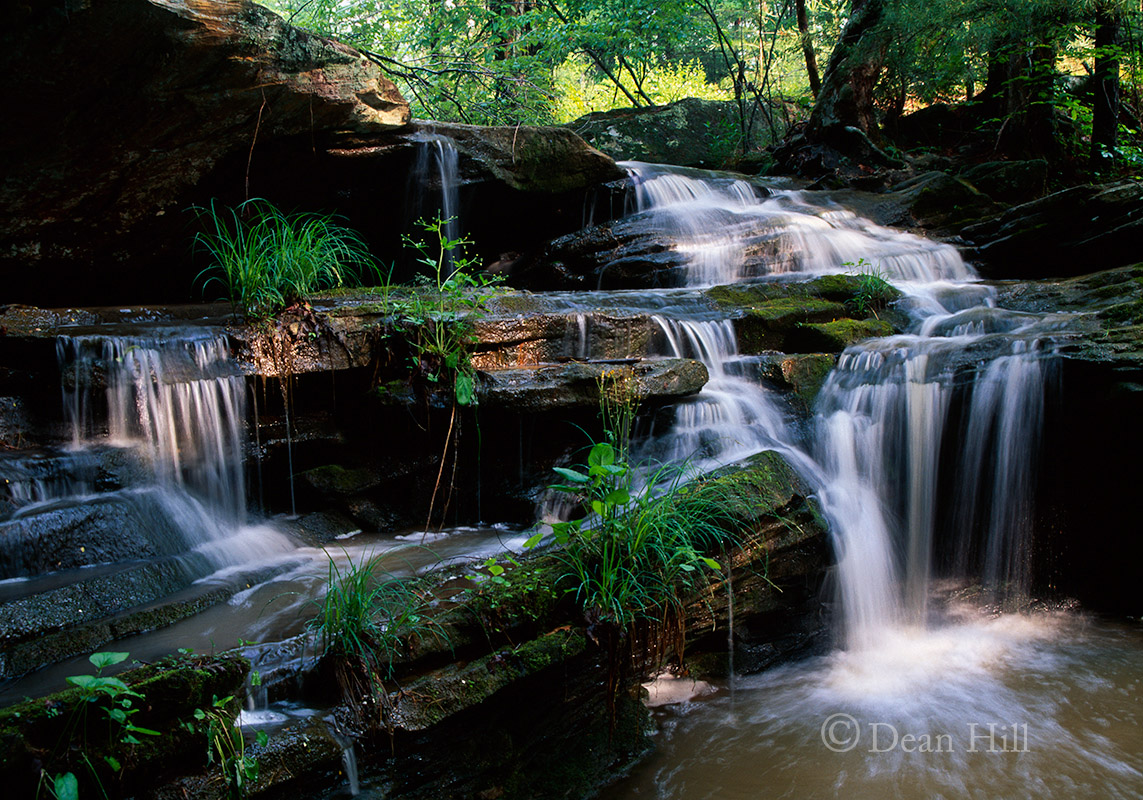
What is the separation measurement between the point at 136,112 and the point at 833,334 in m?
6.26

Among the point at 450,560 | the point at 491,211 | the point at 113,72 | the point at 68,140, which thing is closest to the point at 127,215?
the point at 68,140

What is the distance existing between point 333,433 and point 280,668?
2518 mm

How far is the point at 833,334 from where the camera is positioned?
6.29 metres

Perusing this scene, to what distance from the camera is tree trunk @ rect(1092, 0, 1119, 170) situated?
9.48 m

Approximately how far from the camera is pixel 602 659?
3.08 m

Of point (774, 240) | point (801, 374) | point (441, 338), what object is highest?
point (774, 240)

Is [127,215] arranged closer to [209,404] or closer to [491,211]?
[209,404]

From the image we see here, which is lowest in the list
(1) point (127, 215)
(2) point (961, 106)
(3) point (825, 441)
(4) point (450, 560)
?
(4) point (450, 560)

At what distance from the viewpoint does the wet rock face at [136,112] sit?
513cm

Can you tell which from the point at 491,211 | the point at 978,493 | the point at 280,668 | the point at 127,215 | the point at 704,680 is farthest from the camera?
the point at 491,211

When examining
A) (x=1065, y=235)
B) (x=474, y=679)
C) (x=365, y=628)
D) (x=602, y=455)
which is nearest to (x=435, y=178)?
(x=602, y=455)

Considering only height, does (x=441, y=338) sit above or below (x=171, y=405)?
above

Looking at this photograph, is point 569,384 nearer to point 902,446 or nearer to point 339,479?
point 339,479

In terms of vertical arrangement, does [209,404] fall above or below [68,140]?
below
